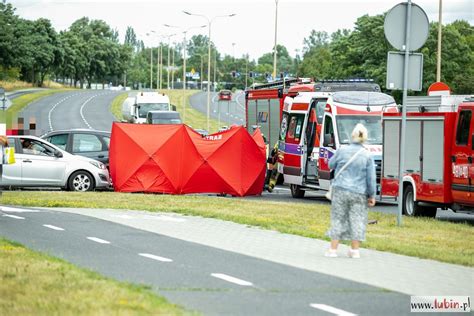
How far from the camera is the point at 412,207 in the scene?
23969 millimetres

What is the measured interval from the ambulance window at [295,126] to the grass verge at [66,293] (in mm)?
18515

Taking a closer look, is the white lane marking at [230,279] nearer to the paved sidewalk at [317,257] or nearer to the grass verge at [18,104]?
the paved sidewalk at [317,257]

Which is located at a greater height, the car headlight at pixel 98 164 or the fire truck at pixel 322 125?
the fire truck at pixel 322 125

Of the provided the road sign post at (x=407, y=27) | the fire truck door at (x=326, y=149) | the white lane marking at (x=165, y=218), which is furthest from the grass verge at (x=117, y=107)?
the road sign post at (x=407, y=27)

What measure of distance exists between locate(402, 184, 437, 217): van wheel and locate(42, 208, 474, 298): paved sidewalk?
18.4 ft

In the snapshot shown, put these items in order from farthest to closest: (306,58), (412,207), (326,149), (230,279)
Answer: (306,58)
(326,149)
(412,207)
(230,279)

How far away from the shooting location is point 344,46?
307 ft

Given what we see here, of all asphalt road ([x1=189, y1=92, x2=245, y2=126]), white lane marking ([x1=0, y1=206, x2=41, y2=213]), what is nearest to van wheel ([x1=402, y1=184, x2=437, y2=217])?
white lane marking ([x1=0, y1=206, x2=41, y2=213])

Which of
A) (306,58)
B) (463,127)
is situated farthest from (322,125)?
(306,58)

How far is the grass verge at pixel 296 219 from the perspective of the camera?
1581 centimetres

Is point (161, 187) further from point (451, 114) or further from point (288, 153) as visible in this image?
point (451, 114)

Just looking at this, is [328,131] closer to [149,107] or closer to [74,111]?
[149,107]

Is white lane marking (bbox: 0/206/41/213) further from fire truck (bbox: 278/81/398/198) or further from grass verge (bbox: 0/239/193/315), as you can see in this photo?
fire truck (bbox: 278/81/398/198)

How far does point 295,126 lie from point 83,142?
582cm
